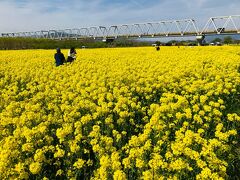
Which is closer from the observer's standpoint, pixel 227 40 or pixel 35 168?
pixel 35 168

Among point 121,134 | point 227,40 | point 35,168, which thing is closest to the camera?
point 35,168

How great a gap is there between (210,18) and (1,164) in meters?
99.9

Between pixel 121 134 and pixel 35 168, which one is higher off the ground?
pixel 35 168

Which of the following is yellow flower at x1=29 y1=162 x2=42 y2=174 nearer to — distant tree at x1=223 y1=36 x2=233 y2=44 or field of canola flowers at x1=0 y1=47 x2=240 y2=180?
field of canola flowers at x1=0 y1=47 x2=240 y2=180

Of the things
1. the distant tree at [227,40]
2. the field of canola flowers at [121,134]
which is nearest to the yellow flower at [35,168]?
the field of canola flowers at [121,134]

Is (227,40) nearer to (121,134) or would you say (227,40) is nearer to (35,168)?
(121,134)

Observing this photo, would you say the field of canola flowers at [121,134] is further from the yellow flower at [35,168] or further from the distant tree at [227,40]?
the distant tree at [227,40]

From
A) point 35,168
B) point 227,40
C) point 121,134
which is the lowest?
point 227,40

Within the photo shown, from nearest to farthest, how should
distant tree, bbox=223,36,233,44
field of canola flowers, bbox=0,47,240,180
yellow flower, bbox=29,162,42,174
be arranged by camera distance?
yellow flower, bbox=29,162,42,174 < field of canola flowers, bbox=0,47,240,180 < distant tree, bbox=223,36,233,44

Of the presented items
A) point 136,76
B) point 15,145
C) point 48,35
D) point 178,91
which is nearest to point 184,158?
point 15,145

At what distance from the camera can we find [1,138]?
813cm

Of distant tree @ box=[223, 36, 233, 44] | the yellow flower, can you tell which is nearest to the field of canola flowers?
the yellow flower

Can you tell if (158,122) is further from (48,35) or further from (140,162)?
(48,35)

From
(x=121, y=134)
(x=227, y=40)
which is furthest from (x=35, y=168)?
(x=227, y=40)
